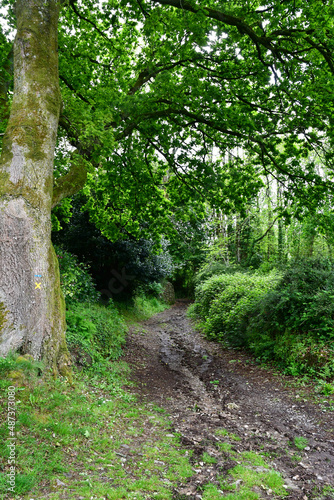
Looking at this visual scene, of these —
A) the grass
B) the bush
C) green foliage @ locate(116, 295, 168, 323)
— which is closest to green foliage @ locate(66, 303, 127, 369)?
the grass

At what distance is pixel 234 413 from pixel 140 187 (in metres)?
6.69

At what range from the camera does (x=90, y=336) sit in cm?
746

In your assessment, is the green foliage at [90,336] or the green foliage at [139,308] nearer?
the green foliage at [90,336]

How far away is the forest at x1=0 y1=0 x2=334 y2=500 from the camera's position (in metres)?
3.83

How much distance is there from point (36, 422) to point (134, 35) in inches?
410

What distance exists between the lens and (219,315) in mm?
12680

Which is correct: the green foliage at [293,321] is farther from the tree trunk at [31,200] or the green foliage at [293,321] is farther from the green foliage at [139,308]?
the green foliage at [139,308]

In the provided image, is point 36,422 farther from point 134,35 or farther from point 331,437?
point 134,35

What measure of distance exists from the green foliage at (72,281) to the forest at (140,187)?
71 mm

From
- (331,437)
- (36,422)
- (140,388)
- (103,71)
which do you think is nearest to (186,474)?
(36,422)

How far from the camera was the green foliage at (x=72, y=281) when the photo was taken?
841cm

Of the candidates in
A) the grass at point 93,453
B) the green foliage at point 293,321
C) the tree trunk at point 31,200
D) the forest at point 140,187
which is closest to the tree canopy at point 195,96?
the forest at point 140,187

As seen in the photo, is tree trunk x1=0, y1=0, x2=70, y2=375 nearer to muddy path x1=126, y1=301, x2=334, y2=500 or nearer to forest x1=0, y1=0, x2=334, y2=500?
forest x1=0, y1=0, x2=334, y2=500

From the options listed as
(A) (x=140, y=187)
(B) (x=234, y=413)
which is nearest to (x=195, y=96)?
(A) (x=140, y=187)
